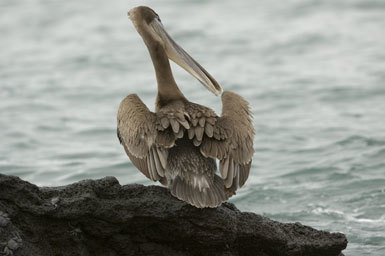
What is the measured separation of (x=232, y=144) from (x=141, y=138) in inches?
29.7

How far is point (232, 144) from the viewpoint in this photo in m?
6.80

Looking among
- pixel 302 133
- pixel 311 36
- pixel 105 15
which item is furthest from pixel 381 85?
pixel 105 15

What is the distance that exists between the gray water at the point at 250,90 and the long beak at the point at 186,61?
2.28 metres

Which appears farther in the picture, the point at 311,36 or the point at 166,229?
the point at 311,36


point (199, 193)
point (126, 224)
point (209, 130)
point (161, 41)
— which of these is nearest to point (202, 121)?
point (209, 130)

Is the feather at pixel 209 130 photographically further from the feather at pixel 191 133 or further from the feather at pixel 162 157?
the feather at pixel 162 157

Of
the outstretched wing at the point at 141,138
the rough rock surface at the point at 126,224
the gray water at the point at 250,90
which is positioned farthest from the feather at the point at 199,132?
the gray water at the point at 250,90

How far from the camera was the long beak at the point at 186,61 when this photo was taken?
770 cm

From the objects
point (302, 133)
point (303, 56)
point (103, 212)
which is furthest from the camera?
point (303, 56)

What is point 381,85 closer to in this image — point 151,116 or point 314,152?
point 314,152

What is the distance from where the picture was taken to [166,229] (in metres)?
6.16

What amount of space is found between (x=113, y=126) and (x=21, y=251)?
9497 mm

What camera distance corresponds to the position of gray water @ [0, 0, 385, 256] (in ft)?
36.7

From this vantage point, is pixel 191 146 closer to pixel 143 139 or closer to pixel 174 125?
pixel 174 125
